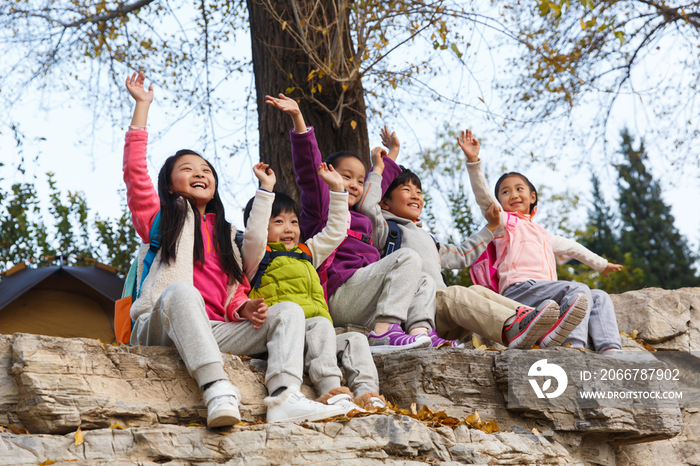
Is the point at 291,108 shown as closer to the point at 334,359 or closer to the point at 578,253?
the point at 334,359

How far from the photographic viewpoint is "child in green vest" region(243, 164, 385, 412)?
10.5 ft

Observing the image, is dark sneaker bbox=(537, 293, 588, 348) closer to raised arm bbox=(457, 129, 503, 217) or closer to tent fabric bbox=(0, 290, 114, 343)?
raised arm bbox=(457, 129, 503, 217)

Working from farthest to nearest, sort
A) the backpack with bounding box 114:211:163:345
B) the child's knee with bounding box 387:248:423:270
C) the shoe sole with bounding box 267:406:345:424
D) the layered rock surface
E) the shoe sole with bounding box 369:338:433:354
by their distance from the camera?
the child's knee with bounding box 387:248:423:270 → the shoe sole with bounding box 369:338:433:354 → the backpack with bounding box 114:211:163:345 → the shoe sole with bounding box 267:406:345:424 → the layered rock surface

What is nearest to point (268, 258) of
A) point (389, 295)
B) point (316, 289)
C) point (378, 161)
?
point (316, 289)

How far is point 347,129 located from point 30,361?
3521 millimetres

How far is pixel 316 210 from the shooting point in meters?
4.42

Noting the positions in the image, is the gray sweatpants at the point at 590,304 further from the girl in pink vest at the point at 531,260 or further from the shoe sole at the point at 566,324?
the shoe sole at the point at 566,324

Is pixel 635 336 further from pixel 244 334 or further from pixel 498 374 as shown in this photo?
pixel 244 334

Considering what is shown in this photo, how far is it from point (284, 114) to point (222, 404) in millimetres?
3427

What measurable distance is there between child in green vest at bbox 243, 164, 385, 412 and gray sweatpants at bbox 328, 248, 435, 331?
11.2 inches

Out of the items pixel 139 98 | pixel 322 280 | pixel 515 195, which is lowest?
pixel 322 280

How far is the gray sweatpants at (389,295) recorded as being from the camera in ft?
Answer: 12.5

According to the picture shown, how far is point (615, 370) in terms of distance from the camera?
3.82 meters

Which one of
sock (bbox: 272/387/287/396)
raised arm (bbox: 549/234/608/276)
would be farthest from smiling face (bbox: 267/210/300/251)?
raised arm (bbox: 549/234/608/276)
